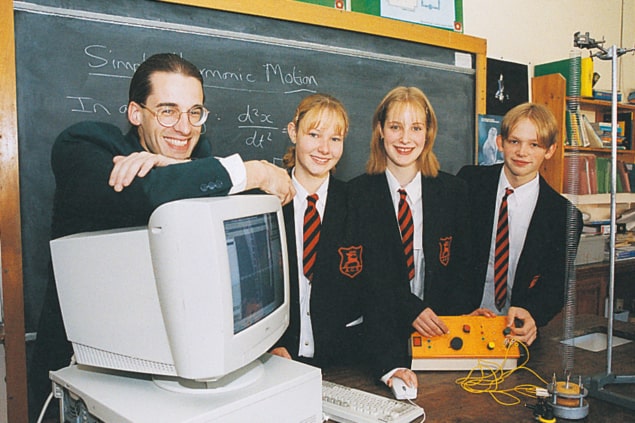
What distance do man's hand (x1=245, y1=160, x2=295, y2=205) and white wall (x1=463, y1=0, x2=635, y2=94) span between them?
258cm

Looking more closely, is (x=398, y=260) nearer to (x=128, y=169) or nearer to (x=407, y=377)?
(x=407, y=377)

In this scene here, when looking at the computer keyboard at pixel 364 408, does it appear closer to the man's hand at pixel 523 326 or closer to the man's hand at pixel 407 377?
the man's hand at pixel 407 377

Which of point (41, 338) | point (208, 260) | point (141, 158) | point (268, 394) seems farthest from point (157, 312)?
point (41, 338)

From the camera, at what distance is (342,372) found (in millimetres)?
1730

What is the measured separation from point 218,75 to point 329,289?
37.7 inches

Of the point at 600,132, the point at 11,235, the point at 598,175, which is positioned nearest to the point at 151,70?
the point at 11,235

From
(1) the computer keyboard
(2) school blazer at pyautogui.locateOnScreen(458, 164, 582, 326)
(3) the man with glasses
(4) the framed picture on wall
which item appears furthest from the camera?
(4) the framed picture on wall

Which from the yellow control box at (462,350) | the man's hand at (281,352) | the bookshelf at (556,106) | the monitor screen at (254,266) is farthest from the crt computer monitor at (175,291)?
the bookshelf at (556,106)

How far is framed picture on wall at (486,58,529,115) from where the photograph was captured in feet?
10.9

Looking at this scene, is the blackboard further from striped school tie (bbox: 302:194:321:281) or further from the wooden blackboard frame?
striped school tie (bbox: 302:194:321:281)

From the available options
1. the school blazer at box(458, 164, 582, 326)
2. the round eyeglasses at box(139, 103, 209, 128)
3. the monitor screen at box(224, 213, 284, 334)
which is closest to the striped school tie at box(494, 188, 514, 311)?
the school blazer at box(458, 164, 582, 326)

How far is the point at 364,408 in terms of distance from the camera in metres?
1.37

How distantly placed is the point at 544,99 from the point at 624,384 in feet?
8.44

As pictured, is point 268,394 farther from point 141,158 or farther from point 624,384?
point 624,384
